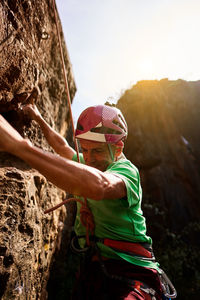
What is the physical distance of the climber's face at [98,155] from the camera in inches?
67.9

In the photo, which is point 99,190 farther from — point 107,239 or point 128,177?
point 107,239

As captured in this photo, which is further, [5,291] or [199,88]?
[199,88]

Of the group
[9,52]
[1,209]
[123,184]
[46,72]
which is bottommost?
[1,209]

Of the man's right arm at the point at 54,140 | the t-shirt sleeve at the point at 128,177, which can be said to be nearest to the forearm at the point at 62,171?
the t-shirt sleeve at the point at 128,177

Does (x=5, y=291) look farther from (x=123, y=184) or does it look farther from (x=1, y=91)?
(x=1, y=91)

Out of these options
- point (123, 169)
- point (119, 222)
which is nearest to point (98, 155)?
point (123, 169)

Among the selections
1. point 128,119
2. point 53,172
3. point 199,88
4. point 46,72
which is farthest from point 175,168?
point 53,172

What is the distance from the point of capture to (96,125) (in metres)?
1.76

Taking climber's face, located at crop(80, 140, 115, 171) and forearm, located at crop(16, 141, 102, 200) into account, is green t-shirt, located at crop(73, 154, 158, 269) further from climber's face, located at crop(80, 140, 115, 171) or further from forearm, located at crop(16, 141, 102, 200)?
forearm, located at crop(16, 141, 102, 200)

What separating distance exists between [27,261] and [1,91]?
1494mm

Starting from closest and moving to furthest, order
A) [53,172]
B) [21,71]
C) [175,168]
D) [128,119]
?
[53,172]
[21,71]
[175,168]
[128,119]

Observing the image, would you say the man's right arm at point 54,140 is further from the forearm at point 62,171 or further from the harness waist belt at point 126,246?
the forearm at point 62,171

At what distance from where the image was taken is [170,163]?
1441 centimetres

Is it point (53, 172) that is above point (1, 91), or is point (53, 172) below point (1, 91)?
below
